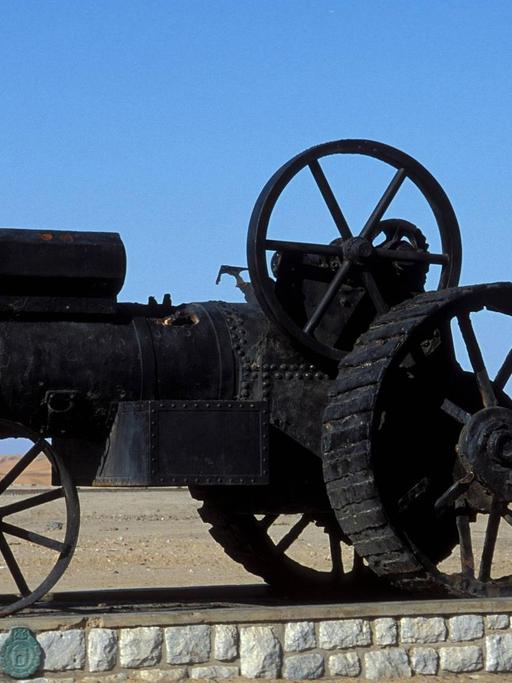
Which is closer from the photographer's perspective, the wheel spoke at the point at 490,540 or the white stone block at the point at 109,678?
the white stone block at the point at 109,678

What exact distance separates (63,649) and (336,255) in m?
3.38

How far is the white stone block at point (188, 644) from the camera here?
900cm

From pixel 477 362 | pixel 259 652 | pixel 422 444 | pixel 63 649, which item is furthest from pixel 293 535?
pixel 63 649

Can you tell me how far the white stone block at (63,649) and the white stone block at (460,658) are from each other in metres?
2.28

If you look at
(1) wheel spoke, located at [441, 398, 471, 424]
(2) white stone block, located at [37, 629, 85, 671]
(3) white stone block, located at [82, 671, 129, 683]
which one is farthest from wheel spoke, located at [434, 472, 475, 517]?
(2) white stone block, located at [37, 629, 85, 671]

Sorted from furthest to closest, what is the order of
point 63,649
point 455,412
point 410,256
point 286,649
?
point 410,256
point 455,412
point 286,649
point 63,649

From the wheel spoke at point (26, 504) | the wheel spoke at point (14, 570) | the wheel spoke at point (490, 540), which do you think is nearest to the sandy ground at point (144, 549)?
the wheel spoke at point (14, 570)

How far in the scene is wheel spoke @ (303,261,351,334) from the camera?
34.1 feet

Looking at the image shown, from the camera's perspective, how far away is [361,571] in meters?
11.9

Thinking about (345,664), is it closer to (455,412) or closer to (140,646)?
(140,646)

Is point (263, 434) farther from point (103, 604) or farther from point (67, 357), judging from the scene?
point (103, 604)

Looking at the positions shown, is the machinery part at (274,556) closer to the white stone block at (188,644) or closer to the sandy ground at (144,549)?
the white stone block at (188,644)

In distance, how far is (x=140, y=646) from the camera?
8938 millimetres

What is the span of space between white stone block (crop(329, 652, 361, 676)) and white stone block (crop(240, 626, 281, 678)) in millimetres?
346
